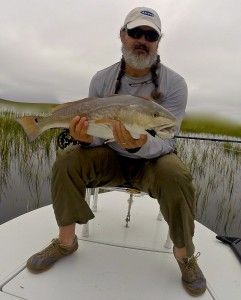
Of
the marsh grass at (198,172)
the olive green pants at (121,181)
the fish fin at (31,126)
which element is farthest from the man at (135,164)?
the marsh grass at (198,172)

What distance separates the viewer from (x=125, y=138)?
2.59 metres

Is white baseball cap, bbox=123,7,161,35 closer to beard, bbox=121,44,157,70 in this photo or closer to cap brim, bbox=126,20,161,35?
cap brim, bbox=126,20,161,35

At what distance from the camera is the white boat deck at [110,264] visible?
2.54 metres

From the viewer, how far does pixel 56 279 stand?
2645 mm

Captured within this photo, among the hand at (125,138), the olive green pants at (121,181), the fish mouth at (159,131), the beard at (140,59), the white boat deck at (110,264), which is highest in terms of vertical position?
the beard at (140,59)

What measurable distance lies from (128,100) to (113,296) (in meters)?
1.52

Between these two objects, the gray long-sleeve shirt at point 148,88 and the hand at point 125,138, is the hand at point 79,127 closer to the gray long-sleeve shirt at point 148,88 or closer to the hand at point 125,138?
the hand at point 125,138

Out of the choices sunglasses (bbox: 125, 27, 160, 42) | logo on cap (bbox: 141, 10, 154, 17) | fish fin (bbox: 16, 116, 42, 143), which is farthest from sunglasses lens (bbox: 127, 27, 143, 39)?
fish fin (bbox: 16, 116, 42, 143)

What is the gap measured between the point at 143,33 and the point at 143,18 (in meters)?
0.14

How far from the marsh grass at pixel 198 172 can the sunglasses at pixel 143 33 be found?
2.91m

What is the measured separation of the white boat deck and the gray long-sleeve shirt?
97 centimetres

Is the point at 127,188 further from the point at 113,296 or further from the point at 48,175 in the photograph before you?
the point at 48,175

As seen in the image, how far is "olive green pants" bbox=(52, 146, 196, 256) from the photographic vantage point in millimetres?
2635

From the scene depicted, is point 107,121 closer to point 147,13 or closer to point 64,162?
point 64,162
